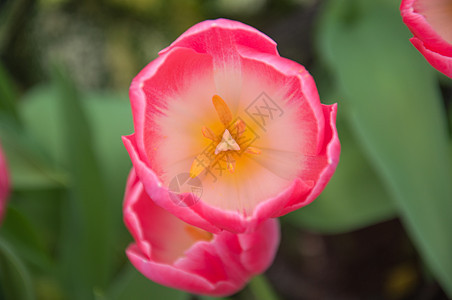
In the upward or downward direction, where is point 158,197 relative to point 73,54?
upward

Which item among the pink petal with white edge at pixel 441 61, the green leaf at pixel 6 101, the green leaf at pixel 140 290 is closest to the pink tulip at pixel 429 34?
the pink petal with white edge at pixel 441 61

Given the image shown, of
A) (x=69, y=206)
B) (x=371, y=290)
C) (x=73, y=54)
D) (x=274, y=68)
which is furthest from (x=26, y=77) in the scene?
(x=274, y=68)

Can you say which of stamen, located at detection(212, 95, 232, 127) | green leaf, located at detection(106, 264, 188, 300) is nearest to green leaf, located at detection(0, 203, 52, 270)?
green leaf, located at detection(106, 264, 188, 300)

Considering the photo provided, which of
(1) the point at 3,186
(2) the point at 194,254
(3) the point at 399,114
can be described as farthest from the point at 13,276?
(3) the point at 399,114

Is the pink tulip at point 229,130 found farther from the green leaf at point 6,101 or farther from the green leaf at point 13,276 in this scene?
the green leaf at point 6,101

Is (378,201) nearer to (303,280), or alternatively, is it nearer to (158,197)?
(303,280)

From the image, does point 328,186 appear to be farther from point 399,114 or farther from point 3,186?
point 3,186

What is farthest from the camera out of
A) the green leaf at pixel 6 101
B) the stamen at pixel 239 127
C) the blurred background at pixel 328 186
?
the green leaf at pixel 6 101
